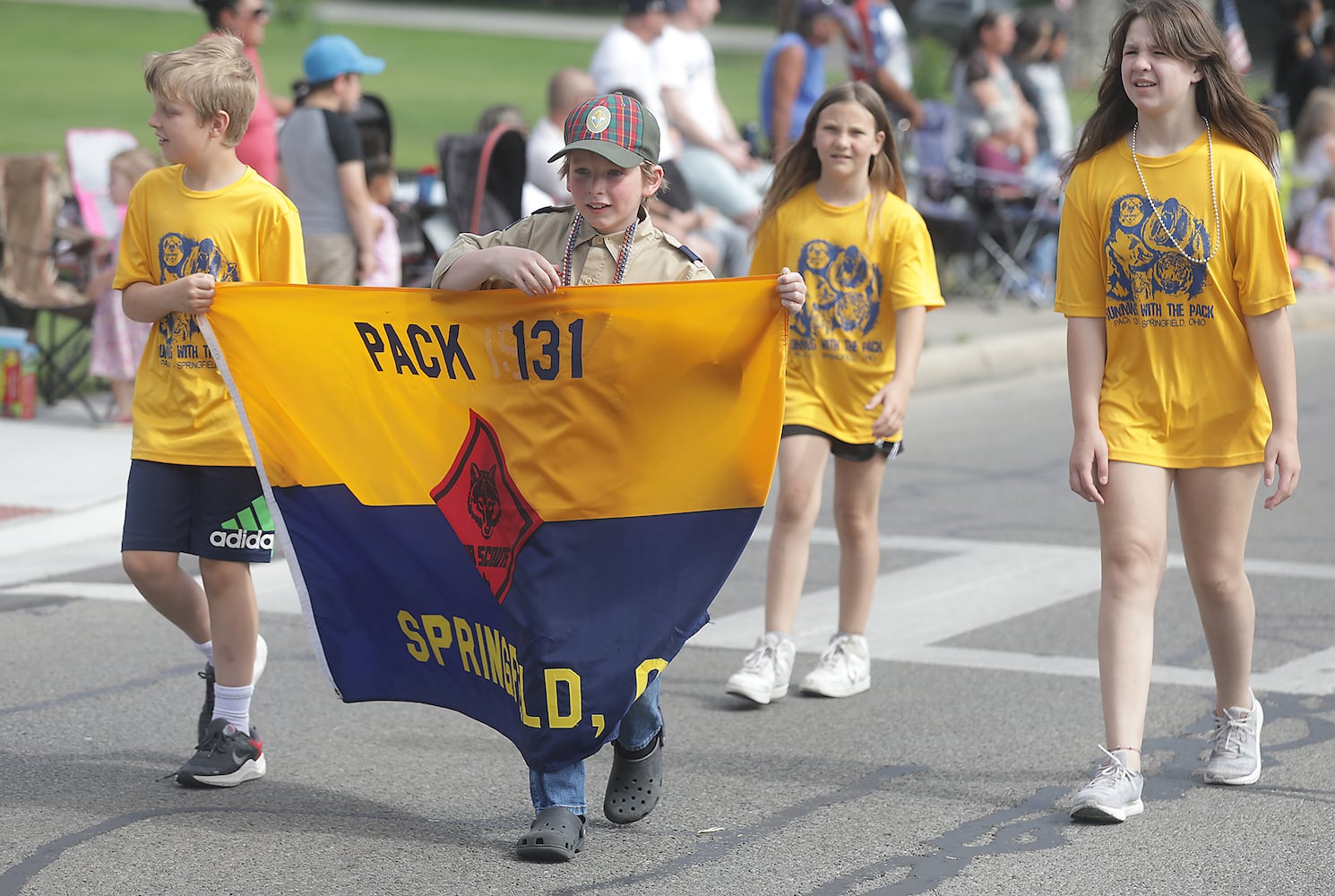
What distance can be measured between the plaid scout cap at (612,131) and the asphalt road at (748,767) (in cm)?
164

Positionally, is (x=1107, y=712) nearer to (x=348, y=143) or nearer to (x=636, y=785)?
(x=636, y=785)

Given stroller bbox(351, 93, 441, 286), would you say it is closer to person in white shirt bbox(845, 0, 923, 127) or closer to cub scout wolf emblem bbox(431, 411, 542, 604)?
person in white shirt bbox(845, 0, 923, 127)

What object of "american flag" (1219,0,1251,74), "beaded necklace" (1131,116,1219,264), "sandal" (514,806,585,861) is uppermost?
"american flag" (1219,0,1251,74)

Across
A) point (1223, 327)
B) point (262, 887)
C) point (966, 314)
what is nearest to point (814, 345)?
point (1223, 327)

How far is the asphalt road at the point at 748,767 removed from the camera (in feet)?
13.8

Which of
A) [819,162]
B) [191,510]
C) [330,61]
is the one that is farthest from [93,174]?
[191,510]

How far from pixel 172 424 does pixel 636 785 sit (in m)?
1.50

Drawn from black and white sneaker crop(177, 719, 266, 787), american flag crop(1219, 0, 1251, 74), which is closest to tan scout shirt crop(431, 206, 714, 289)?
black and white sneaker crop(177, 719, 266, 787)

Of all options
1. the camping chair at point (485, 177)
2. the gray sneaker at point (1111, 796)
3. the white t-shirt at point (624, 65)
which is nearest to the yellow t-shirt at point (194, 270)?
the gray sneaker at point (1111, 796)

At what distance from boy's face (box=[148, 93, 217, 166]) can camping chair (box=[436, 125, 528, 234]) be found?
494 cm

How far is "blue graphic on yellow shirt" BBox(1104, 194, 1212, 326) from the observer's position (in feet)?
14.7

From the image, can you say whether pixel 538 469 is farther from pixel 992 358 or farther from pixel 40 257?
pixel 992 358

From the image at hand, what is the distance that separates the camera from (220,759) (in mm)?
4801

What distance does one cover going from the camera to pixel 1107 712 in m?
4.61
